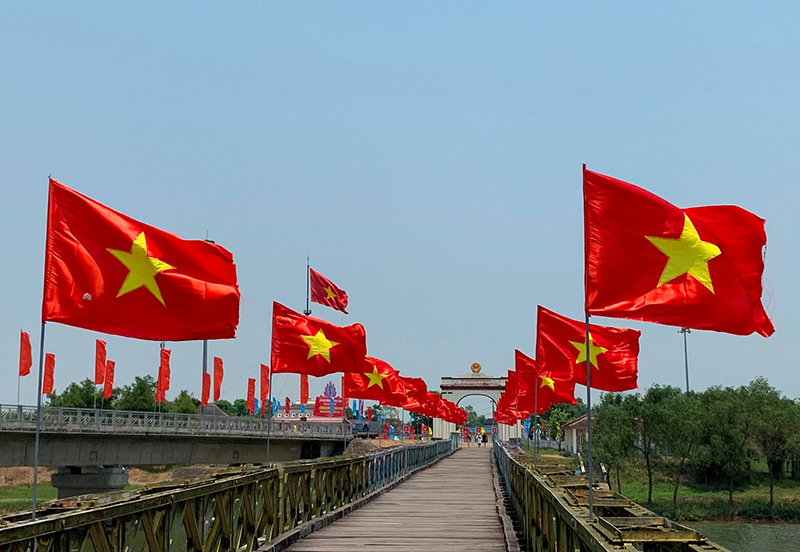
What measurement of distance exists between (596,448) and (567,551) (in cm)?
7473

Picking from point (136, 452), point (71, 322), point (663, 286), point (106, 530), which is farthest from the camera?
point (136, 452)

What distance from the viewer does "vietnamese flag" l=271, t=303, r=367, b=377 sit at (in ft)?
72.9

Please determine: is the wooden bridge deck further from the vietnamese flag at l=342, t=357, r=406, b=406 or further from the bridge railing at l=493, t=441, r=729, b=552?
the vietnamese flag at l=342, t=357, r=406, b=406

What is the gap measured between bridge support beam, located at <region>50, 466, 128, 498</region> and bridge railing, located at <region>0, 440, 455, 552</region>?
35.1 m

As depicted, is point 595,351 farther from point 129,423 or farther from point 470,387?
point 470,387

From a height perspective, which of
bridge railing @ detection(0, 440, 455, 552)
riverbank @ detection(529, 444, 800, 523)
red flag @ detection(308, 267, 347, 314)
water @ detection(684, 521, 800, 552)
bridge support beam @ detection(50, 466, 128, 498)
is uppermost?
red flag @ detection(308, 267, 347, 314)

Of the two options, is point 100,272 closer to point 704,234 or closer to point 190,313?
point 190,313

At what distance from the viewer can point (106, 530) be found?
26.0 ft

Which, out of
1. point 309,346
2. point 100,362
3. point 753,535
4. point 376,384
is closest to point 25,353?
point 100,362

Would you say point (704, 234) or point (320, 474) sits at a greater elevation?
point (704, 234)

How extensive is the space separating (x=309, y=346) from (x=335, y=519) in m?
5.53

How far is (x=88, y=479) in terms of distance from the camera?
51312mm

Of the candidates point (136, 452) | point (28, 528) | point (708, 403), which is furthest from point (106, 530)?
point (708, 403)

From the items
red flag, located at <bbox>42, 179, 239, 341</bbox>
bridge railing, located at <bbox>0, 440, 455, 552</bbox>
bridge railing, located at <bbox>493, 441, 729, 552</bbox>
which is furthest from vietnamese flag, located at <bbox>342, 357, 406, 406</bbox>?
red flag, located at <bbox>42, 179, 239, 341</bbox>
